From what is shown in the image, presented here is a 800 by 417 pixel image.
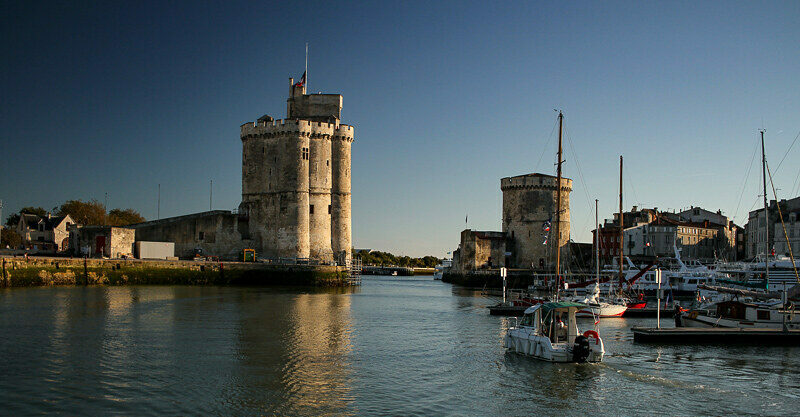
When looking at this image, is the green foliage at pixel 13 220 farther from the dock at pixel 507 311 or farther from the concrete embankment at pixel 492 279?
the dock at pixel 507 311

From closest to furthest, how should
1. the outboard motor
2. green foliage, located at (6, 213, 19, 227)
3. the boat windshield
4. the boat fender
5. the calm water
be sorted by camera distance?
the calm water, the outboard motor, the boat fender, the boat windshield, green foliage, located at (6, 213, 19, 227)

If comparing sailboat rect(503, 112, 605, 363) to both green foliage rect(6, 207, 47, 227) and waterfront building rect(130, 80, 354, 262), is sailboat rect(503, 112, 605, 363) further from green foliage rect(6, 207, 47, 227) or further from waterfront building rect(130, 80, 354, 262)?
green foliage rect(6, 207, 47, 227)

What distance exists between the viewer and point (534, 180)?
75812 mm

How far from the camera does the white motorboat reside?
21156 mm

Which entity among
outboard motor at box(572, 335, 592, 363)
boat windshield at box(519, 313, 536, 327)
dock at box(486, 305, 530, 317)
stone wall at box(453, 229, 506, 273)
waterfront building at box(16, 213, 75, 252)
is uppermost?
waterfront building at box(16, 213, 75, 252)

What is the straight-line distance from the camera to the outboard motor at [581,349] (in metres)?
20.9

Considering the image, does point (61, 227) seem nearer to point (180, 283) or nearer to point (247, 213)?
point (247, 213)

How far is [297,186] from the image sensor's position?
199 ft

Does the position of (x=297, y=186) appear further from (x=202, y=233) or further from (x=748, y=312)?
(x=748, y=312)

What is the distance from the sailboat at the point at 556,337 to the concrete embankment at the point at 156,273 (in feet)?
112

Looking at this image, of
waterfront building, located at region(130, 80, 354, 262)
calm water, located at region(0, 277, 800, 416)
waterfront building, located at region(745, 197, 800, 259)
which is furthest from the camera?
waterfront building, located at region(745, 197, 800, 259)

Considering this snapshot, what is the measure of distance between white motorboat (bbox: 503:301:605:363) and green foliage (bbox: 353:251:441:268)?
12172 cm

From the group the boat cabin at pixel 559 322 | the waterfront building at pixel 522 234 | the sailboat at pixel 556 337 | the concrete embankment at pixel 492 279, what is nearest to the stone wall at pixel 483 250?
the waterfront building at pixel 522 234

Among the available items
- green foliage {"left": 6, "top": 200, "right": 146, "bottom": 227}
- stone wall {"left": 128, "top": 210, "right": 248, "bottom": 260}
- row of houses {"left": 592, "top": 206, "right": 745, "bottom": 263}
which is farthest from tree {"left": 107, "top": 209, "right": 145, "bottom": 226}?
row of houses {"left": 592, "top": 206, "right": 745, "bottom": 263}
